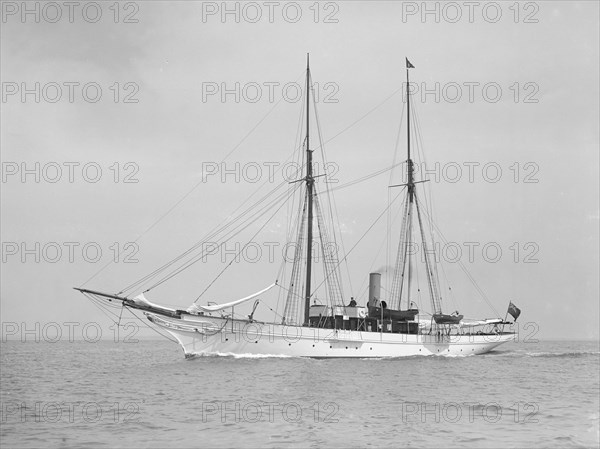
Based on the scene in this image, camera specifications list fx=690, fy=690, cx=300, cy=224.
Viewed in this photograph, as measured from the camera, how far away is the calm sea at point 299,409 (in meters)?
23.2

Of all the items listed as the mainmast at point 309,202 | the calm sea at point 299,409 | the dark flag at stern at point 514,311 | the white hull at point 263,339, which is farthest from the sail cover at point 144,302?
the dark flag at stern at point 514,311

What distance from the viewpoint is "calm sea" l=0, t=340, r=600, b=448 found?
76.2 ft

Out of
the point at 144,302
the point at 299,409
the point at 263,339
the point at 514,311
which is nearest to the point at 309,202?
the point at 263,339

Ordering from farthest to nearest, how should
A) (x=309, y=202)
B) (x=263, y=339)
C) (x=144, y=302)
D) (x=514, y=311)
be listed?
(x=514, y=311) < (x=309, y=202) < (x=263, y=339) < (x=144, y=302)

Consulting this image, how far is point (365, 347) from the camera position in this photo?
2472 inches

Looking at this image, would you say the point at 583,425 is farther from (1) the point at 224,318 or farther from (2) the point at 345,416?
(1) the point at 224,318

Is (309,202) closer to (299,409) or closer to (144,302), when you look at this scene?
(144,302)

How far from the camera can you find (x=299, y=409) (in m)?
29.2

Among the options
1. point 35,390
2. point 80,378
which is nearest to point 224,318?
point 80,378

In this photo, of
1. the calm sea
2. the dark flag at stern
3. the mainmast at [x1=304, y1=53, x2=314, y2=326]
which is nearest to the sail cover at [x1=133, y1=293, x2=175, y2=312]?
the calm sea

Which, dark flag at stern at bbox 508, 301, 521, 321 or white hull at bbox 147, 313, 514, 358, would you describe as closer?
white hull at bbox 147, 313, 514, 358

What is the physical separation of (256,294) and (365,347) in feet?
42.6

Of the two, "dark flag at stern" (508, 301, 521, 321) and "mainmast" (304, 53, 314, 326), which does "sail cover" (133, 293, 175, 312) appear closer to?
"mainmast" (304, 53, 314, 326)

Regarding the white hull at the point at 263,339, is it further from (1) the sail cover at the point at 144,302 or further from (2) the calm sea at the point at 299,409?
(2) the calm sea at the point at 299,409
